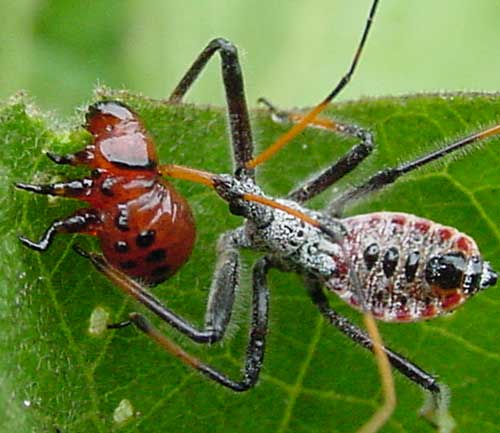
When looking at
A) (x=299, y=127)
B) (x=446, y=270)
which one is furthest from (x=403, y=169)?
(x=299, y=127)

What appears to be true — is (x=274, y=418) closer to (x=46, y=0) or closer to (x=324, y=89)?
(x=324, y=89)

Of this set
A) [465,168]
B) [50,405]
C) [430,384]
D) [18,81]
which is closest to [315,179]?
[465,168]

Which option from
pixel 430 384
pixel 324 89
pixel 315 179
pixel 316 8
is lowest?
pixel 430 384

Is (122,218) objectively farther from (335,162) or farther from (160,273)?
(335,162)

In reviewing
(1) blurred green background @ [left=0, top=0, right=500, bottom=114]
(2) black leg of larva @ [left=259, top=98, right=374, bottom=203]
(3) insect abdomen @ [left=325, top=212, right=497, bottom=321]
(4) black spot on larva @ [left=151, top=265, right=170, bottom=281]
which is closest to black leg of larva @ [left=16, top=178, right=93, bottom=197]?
(4) black spot on larva @ [left=151, top=265, right=170, bottom=281]

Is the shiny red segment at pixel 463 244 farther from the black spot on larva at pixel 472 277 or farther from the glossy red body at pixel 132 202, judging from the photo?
the glossy red body at pixel 132 202

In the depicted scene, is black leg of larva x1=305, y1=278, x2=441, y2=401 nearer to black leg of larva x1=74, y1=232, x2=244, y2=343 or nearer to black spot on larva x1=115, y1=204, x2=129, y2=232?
black leg of larva x1=74, y1=232, x2=244, y2=343
